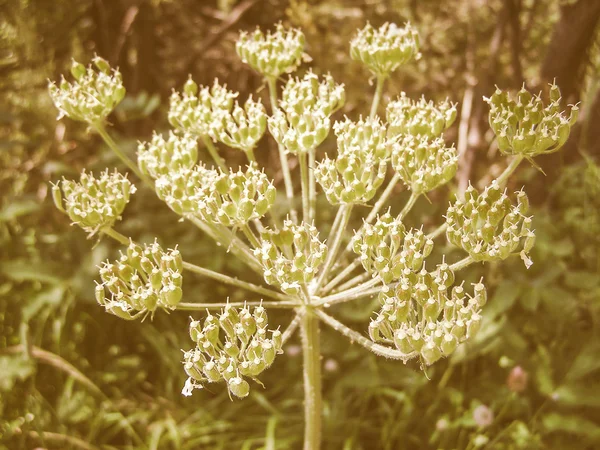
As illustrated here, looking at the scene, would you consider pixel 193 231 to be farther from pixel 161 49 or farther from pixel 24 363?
pixel 161 49

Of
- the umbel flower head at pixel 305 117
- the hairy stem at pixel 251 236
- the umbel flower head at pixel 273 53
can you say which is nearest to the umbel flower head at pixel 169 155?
the umbel flower head at pixel 305 117

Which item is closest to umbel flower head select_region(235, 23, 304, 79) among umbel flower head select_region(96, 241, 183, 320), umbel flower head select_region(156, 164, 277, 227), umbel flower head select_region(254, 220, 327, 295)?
umbel flower head select_region(156, 164, 277, 227)

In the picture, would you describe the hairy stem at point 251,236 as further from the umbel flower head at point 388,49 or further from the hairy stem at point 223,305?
the umbel flower head at point 388,49

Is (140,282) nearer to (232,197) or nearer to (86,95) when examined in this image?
(232,197)

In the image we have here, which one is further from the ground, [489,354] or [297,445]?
[489,354]

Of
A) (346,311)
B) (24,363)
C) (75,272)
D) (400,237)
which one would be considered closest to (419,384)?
(346,311)

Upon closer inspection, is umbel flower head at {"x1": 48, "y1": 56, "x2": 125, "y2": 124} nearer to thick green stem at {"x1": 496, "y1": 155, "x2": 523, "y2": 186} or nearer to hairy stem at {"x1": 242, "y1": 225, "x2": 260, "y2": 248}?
hairy stem at {"x1": 242, "y1": 225, "x2": 260, "y2": 248}

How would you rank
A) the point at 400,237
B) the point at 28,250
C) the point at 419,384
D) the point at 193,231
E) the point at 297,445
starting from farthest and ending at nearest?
the point at 193,231, the point at 28,250, the point at 297,445, the point at 419,384, the point at 400,237
